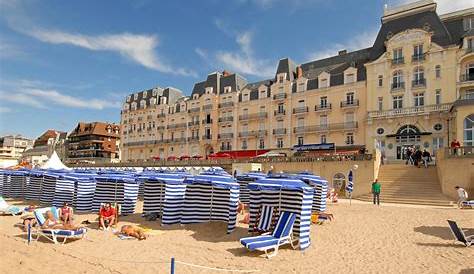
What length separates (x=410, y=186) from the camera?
72.6ft

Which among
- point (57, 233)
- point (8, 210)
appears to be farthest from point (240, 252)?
point (8, 210)

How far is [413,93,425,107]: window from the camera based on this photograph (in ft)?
104

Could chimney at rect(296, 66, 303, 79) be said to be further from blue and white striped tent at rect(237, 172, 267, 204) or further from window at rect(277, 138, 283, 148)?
blue and white striped tent at rect(237, 172, 267, 204)

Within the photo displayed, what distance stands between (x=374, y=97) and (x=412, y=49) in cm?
538

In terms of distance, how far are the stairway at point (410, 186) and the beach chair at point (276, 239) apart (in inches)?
529

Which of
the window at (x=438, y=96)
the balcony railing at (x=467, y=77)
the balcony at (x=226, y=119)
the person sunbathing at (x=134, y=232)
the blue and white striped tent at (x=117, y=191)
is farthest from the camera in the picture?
the balcony at (x=226, y=119)

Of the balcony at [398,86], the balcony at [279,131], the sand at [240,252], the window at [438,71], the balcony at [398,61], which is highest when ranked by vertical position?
the balcony at [398,61]

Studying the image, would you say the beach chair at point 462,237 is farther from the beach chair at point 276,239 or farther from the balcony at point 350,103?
the balcony at point 350,103

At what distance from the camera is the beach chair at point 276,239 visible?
870 centimetres

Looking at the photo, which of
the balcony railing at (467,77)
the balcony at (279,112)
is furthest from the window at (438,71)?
the balcony at (279,112)

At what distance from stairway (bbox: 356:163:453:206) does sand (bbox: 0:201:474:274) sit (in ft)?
24.0

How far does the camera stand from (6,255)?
29.1 ft

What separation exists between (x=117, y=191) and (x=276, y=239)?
9235 millimetres

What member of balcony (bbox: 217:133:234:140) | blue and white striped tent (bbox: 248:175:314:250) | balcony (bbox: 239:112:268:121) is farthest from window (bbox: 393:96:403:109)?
blue and white striped tent (bbox: 248:175:314:250)
